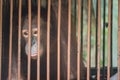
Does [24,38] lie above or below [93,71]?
above

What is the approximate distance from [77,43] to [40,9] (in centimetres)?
24

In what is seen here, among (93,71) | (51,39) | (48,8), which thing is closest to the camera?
(48,8)

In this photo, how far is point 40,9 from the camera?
1781mm

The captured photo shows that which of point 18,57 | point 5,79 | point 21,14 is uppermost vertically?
point 21,14

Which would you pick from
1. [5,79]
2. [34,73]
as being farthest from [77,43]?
[5,79]

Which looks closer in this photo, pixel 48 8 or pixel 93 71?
pixel 48 8

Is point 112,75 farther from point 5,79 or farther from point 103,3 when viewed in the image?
point 5,79

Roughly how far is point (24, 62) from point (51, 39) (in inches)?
6.9

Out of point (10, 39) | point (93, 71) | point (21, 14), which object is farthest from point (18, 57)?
point (93, 71)

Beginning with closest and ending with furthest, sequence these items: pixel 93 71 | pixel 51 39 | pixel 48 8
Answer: pixel 48 8 → pixel 51 39 → pixel 93 71

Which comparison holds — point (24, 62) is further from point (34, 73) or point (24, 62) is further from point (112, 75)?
point (112, 75)

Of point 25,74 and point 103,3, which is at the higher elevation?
point 103,3

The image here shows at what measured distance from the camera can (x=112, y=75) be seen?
1938 millimetres

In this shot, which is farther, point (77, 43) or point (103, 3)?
point (103, 3)
